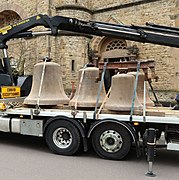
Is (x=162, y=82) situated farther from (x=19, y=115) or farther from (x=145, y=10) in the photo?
(x=19, y=115)

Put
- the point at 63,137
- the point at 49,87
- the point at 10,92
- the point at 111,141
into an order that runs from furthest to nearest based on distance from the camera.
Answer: the point at 10,92 → the point at 49,87 → the point at 63,137 → the point at 111,141

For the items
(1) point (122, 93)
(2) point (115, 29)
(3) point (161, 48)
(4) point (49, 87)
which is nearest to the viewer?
(1) point (122, 93)

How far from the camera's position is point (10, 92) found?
8.71 metres

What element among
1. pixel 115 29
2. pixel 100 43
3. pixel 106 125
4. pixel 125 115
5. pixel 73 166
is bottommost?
pixel 73 166

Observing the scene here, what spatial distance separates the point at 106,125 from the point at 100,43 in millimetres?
13919

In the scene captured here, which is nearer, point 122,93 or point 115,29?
point 122,93

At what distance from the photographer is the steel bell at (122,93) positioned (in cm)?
632

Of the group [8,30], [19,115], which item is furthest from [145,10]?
[19,115]

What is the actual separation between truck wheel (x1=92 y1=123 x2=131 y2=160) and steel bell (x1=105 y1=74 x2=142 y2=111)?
2.13ft

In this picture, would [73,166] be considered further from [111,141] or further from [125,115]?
[125,115]

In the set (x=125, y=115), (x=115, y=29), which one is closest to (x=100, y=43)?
(x=115, y=29)

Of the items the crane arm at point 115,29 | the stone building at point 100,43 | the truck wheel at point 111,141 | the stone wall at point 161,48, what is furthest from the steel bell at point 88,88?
the stone wall at point 161,48

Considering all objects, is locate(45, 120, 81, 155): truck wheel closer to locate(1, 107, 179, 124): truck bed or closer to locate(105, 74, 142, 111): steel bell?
locate(1, 107, 179, 124): truck bed

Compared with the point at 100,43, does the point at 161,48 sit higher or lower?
lower
